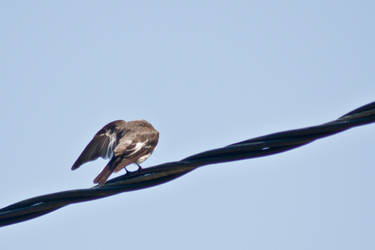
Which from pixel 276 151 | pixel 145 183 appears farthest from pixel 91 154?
pixel 276 151

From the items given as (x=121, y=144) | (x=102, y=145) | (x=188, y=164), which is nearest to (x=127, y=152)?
(x=121, y=144)

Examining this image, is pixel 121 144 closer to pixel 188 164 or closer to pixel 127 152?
pixel 127 152

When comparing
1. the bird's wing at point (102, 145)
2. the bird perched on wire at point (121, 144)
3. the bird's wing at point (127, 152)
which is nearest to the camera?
the bird's wing at point (127, 152)

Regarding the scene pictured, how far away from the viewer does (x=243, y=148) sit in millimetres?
4602

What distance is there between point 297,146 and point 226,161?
0.56 meters

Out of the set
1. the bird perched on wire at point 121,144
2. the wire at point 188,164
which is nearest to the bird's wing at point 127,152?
the bird perched on wire at point 121,144

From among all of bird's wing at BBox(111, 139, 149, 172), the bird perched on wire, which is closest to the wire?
the bird perched on wire

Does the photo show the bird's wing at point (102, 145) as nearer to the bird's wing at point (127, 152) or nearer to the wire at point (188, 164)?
the bird's wing at point (127, 152)

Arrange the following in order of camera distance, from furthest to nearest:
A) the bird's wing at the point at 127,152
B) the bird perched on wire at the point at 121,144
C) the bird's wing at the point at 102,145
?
the bird's wing at the point at 102,145 → the bird perched on wire at the point at 121,144 → the bird's wing at the point at 127,152

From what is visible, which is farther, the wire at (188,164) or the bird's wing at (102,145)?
the bird's wing at (102,145)

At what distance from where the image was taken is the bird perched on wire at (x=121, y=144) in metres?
8.92

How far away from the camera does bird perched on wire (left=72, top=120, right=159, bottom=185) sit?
892 cm

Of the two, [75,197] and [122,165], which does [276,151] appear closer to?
[75,197]

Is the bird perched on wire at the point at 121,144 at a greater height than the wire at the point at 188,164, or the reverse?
the bird perched on wire at the point at 121,144
